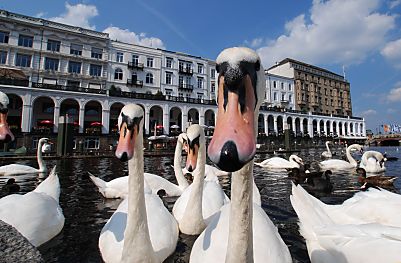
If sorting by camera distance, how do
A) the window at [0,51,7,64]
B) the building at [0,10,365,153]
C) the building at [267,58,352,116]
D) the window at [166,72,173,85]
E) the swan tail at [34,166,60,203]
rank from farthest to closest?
the building at [267,58,352,116], the window at [166,72,173,85], the window at [0,51,7,64], the building at [0,10,365,153], the swan tail at [34,166,60,203]

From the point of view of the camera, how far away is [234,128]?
1.12 metres

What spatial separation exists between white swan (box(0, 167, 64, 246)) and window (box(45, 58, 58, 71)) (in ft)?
131

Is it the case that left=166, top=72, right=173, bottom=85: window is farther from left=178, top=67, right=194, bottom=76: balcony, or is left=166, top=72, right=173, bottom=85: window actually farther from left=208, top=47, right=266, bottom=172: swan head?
left=208, top=47, right=266, bottom=172: swan head

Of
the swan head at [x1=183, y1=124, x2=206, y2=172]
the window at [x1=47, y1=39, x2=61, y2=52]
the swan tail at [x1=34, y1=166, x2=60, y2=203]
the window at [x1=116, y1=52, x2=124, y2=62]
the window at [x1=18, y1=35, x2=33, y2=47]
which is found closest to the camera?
the swan head at [x1=183, y1=124, x2=206, y2=172]

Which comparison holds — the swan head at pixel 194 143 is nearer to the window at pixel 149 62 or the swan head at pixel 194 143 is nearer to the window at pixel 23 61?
the window at pixel 23 61

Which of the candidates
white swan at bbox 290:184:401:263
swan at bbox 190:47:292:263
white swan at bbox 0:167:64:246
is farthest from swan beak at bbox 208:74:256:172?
white swan at bbox 0:167:64:246

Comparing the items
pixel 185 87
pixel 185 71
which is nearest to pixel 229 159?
pixel 185 87

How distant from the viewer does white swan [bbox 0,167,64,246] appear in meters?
2.97

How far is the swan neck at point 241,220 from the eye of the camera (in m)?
1.52

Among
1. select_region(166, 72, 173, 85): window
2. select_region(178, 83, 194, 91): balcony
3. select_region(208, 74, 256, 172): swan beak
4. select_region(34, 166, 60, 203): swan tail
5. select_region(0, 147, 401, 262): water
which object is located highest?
select_region(166, 72, 173, 85): window

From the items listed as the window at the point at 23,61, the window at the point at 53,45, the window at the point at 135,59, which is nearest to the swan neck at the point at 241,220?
the window at the point at 23,61

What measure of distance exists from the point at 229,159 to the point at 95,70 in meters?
44.1

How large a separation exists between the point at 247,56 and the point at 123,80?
4437 cm

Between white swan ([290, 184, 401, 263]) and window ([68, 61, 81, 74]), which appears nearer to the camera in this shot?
white swan ([290, 184, 401, 263])
